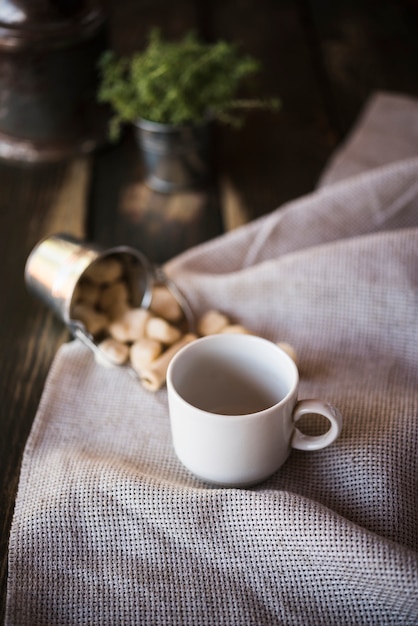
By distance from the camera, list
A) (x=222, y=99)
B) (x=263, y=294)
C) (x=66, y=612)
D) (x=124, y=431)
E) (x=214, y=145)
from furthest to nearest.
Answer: (x=214, y=145) < (x=222, y=99) < (x=263, y=294) < (x=124, y=431) < (x=66, y=612)

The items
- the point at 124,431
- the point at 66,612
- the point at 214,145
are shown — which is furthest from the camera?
the point at 214,145

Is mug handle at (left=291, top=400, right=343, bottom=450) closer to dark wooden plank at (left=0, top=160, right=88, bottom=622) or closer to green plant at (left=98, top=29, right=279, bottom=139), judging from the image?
dark wooden plank at (left=0, top=160, right=88, bottom=622)

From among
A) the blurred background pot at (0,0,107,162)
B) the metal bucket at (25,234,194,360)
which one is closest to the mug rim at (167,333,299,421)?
the metal bucket at (25,234,194,360)

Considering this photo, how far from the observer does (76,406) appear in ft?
2.01

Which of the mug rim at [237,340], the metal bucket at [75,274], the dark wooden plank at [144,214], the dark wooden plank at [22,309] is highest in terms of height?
the mug rim at [237,340]

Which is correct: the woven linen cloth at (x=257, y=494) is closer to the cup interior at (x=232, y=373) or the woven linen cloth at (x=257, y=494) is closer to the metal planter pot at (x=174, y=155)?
the cup interior at (x=232, y=373)

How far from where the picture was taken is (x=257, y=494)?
1.62 ft

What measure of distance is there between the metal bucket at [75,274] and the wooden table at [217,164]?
0.19ft

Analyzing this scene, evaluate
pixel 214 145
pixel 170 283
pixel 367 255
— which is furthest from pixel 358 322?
pixel 214 145

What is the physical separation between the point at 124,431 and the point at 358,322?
23 centimetres

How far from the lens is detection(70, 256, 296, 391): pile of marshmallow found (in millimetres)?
634

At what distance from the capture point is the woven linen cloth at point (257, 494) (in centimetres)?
46

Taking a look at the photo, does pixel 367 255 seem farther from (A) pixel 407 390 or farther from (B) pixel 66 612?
(B) pixel 66 612

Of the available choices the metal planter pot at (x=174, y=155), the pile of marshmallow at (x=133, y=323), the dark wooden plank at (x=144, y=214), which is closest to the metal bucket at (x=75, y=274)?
the pile of marshmallow at (x=133, y=323)
